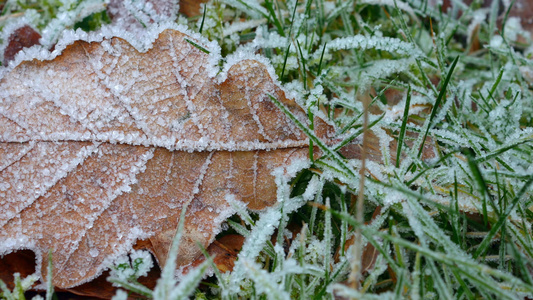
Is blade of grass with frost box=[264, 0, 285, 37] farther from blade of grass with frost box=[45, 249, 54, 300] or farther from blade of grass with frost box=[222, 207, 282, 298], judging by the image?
blade of grass with frost box=[45, 249, 54, 300]

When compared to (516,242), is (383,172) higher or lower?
higher

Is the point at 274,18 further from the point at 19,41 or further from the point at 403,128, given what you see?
the point at 19,41

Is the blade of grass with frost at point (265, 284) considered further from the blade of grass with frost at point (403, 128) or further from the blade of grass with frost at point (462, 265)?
the blade of grass with frost at point (403, 128)

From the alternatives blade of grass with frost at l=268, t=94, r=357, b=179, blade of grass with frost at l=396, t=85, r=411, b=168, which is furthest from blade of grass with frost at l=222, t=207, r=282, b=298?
blade of grass with frost at l=396, t=85, r=411, b=168

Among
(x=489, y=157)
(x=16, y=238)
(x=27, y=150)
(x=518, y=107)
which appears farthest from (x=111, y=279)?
(x=518, y=107)

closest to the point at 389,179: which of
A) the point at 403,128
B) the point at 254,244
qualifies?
the point at 403,128

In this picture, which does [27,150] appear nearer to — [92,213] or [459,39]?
[92,213]
